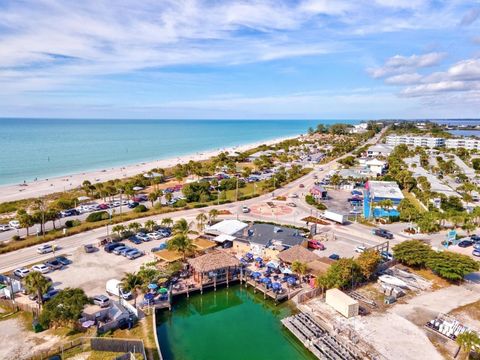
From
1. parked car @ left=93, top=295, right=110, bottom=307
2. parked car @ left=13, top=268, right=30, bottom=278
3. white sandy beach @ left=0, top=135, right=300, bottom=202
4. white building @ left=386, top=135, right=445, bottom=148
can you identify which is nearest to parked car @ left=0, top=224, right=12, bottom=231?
parked car @ left=13, top=268, right=30, bottom=278

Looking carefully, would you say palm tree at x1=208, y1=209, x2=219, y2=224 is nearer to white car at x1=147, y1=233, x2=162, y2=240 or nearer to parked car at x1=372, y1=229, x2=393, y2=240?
white car at x1=147, y1=233, x2=162, y2=240

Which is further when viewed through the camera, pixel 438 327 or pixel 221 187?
pixel 221 187

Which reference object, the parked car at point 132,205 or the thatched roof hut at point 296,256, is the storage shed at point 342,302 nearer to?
the thatched roof hut at point 296,256

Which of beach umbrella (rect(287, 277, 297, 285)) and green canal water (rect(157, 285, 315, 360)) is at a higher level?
beach umbrella (rect(287, 277, 297, 285))

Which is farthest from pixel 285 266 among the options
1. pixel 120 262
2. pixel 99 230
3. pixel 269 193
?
pixel 269 193

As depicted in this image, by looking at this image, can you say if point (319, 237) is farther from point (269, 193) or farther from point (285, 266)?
point (269, 193)
